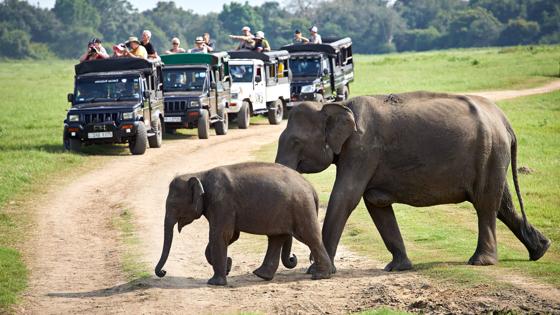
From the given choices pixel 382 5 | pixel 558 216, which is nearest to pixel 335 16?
pixel 382 5

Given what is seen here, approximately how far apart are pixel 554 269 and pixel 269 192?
10.4ft

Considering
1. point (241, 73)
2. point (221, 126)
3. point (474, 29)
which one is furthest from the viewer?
point (474, 29)

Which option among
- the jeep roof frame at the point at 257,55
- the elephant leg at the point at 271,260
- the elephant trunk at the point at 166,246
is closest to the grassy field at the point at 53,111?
the elephant trunk at the point at 166,246

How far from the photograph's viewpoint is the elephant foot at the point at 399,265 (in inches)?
531

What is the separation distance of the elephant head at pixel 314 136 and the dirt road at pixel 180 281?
4.21 ft

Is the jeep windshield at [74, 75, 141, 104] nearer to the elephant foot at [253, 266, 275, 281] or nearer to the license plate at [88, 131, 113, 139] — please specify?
the license plate at [88, 131, 113, 139]

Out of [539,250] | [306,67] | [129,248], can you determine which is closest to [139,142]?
[129,248]

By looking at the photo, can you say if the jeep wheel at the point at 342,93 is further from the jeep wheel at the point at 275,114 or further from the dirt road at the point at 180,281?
the dirt road at the point at 180,281

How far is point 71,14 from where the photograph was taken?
143500 millimetres

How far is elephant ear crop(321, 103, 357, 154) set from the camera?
13.3 metres

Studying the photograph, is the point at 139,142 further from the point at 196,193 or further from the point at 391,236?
the point at 196,193

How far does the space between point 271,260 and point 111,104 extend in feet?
49.0

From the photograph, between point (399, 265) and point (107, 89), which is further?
point (107, 89)

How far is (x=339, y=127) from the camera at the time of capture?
522 inches
